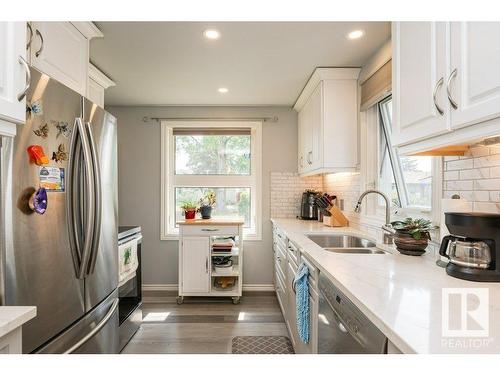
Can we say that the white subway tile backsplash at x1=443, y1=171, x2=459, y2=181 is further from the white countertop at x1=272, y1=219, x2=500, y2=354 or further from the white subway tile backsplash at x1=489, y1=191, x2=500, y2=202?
the white countertop at x1=272, y1=219, x2=500, y2=354

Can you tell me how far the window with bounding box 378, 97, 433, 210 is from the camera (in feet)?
6.31

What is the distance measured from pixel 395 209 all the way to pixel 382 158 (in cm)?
50

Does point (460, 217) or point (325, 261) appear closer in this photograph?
point (460, 217)

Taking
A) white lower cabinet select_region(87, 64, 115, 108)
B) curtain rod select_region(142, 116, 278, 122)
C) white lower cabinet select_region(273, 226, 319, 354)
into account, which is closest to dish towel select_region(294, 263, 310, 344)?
white lower cabinet select_region(273, 226, 319, 354)

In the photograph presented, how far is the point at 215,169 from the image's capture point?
3.89m

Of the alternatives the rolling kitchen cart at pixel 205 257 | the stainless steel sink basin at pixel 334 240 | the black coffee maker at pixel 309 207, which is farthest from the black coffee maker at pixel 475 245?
the rolling kitchen cart at pixel 205 257

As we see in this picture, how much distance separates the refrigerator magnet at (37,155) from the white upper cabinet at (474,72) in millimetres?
1619

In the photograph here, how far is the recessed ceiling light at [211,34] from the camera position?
2012 mm

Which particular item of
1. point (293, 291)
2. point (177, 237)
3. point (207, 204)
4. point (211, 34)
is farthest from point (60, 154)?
point (177, 237)

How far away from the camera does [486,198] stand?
130 cm

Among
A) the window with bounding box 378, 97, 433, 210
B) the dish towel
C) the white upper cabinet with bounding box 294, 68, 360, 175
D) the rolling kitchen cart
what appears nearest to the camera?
the dish towel

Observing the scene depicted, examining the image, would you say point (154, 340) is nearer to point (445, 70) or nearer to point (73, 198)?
point (73, 198)

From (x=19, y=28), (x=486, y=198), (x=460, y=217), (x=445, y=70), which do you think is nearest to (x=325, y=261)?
(x=460, y=217)

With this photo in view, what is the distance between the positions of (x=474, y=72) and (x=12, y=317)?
1615 millimetres
